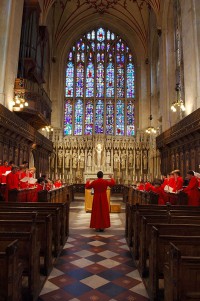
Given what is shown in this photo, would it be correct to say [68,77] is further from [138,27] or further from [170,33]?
[170,33]

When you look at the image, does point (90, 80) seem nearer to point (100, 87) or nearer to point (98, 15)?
point (100, 87)

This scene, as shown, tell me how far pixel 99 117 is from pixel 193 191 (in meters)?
17.0

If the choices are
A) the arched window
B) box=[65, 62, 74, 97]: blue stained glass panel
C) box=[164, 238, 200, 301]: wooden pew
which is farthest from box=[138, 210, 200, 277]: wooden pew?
box=[65, 62, 74, 97]: blue stained glass panel

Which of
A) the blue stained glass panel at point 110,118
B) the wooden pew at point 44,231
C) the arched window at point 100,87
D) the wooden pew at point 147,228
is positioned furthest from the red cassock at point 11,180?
the blue stained glass panel at point 110,118

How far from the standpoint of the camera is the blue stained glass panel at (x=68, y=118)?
77.8 feet

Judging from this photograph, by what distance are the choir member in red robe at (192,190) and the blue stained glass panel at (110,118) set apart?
16.0 m

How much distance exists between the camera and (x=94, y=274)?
4.16 meters

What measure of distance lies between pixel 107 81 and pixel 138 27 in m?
5.80

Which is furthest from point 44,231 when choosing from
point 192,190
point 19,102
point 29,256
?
point 19,102

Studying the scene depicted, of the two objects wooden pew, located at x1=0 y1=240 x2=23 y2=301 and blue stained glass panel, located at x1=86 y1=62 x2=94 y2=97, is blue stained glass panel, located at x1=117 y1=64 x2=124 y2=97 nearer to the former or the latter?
blue stained glass panel, located at x1=86 y1=62 x2=94 y2=97

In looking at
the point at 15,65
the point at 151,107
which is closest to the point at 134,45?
the point at 151,107

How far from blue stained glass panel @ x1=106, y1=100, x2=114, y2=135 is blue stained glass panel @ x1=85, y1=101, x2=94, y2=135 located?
1.46 metres

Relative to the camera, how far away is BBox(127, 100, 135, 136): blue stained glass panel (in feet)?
77.4

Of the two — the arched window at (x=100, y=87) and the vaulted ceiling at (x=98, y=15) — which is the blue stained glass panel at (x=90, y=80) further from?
the vaulted ceiling at (x=98, y=15)
